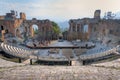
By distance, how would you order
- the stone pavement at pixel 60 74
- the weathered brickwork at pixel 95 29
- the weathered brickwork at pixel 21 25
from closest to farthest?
the stone pavement at pixel 60 74
the weathered brickwork at pixel 95 29
the weathered brickwork at pixel 21 25

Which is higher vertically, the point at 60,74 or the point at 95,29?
the point at 95,29

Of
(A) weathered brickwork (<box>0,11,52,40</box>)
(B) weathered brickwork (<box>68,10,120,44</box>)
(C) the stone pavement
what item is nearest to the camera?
(C) the stone pavement

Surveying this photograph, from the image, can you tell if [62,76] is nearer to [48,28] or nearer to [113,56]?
[113,56]

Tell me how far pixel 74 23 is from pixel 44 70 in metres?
31.6

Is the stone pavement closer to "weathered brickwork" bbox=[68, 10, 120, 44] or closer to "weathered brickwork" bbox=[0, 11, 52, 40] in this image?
"weathered brickwork" bbox=[68, 10, 120, 44]

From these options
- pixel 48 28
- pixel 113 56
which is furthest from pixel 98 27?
pixel 113 56

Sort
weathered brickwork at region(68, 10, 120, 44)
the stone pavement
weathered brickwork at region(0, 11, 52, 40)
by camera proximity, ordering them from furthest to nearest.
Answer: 1. weathered brickwork at region(0, 11, 52, 40)
2. weathered brickwork at region(68, 10, 120, 44)
3. the stone pavement

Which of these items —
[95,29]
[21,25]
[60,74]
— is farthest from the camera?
[21,25]

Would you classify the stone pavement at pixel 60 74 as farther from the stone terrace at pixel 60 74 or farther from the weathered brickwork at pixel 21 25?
the weathered brickwork at pixel 21 25

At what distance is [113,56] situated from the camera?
20688 mm

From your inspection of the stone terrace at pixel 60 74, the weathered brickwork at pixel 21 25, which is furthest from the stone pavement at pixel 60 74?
the weathered brickwork at pixel 21 25

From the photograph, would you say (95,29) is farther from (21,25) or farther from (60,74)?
(60,74)

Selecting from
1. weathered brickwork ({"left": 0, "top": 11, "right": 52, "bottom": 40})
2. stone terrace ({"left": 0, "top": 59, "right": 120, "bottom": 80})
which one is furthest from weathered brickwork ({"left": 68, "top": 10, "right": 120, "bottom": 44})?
stone terrace ({"left": 0, "top": 59, "right": 120, "bottom": 80})

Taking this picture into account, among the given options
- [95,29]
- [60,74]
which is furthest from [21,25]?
[60,74]
